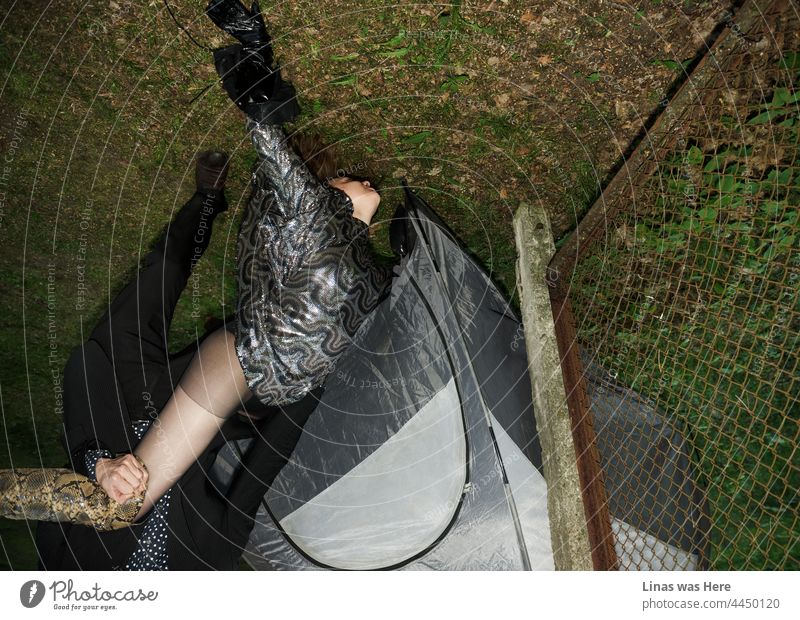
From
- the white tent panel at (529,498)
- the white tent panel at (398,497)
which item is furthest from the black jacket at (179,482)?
the white tent panel at (529,498)

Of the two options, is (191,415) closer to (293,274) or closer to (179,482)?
Result: (179,482)

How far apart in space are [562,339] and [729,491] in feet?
4.02

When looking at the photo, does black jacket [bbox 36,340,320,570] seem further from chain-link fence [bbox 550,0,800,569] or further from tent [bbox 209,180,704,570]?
chain-link fence [bbox 550,0,800,569]

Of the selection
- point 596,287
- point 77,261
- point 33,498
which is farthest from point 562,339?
point 77,261

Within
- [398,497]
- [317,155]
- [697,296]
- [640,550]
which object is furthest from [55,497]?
[697,296]

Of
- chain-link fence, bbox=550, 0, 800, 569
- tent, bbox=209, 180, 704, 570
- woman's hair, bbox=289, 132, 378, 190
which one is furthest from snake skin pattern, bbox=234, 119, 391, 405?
chain-link fence, bbox=550, 0, 800, 569

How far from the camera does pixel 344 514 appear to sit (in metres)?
2.47

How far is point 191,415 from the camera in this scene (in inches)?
86.5

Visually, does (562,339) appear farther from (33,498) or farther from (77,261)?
(77,261)

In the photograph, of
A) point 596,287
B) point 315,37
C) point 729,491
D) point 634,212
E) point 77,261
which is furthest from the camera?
point 77,261

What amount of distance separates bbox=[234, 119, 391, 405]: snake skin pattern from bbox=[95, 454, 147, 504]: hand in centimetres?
55

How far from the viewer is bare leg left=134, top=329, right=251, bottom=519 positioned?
7.15 feet

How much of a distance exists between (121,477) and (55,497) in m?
0.23

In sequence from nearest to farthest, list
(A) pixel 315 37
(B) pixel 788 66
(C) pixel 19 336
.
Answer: (B) pixel 788 66 < (A) pixel 315 37 < (C) pixel 19 336
